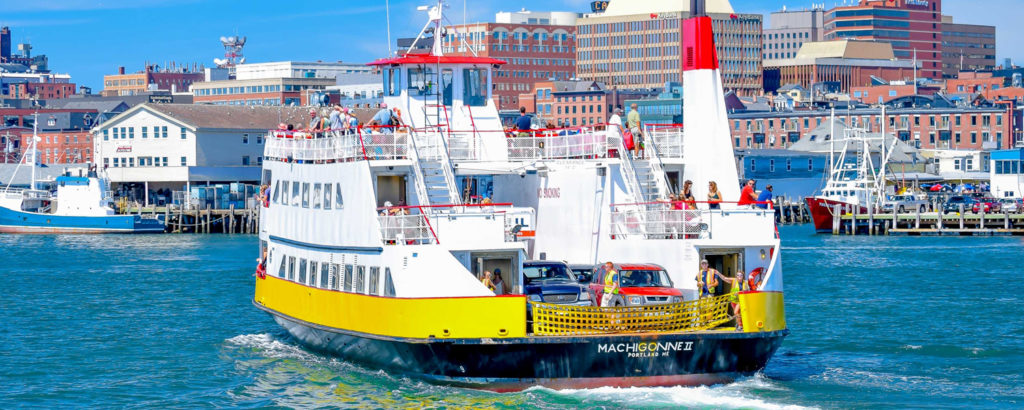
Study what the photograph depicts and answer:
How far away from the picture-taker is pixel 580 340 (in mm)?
27328

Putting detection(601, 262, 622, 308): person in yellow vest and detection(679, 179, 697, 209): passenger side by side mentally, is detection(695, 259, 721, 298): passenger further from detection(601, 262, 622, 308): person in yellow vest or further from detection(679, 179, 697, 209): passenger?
detection(601, 262, 622, 308): person in yellow vest

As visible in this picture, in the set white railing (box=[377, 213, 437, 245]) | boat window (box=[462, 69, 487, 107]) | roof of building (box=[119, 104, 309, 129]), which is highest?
roof of building (box=[119, 104, 309, 129])

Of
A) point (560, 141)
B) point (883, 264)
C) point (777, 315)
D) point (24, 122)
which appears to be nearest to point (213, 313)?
point (560, 141)

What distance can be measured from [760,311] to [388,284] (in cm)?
706

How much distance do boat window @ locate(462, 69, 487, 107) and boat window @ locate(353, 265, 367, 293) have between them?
701 centimetres

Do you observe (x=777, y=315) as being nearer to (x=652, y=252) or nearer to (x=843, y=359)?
(x=652, y=252)

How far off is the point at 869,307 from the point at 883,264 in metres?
20.7

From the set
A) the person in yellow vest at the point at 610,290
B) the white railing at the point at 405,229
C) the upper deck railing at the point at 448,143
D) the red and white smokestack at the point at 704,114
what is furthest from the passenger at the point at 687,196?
the white railing at the point at 405,229

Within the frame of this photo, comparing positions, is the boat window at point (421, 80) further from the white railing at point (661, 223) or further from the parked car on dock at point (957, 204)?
the parked car on dock at point (957, 204)

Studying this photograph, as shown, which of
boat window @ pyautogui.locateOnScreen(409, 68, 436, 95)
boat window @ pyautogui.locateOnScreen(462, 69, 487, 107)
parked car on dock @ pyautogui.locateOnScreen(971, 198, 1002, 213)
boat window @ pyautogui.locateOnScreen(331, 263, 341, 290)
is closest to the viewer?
boat window @ pyautogui.locateOnScreen(331, 263, 341, 290)

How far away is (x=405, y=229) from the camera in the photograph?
96.8 feet

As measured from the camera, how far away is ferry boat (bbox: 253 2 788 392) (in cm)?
2772

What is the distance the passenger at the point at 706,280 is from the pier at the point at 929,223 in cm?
6371

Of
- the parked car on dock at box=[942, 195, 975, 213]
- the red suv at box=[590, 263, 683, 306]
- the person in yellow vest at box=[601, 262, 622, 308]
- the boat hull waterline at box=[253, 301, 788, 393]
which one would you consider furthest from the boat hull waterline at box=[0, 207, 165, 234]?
the person in yellow vest at box=[601, 262, 622, 308]
